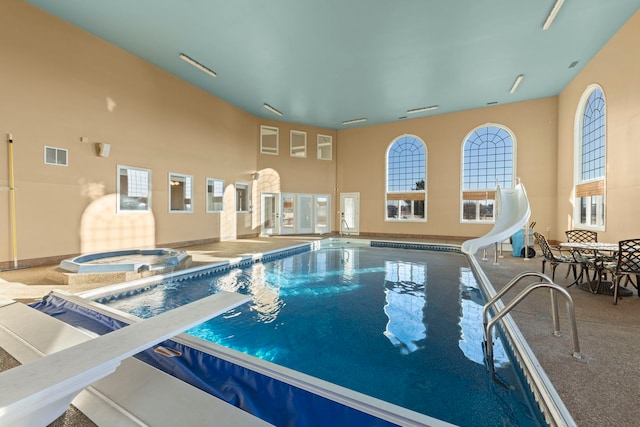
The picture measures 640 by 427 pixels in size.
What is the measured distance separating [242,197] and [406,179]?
6296 mm

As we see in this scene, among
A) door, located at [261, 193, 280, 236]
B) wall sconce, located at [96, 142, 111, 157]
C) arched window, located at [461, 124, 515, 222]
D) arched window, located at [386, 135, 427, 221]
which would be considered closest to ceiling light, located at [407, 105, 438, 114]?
arched window, located at [386, 135, 427, 221]

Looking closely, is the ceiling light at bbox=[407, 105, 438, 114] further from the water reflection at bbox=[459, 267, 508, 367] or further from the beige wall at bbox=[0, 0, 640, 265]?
the water reflection at bbox=[459, 267, 508, 367]

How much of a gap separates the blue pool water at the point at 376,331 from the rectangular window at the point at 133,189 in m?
3.14

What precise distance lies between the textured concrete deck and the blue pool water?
0.27 m

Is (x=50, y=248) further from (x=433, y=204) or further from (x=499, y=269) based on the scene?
(x=433, y=204)

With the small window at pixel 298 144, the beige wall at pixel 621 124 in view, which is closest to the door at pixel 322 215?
the small window at pixel 298 144

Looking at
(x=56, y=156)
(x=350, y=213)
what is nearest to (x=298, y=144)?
(x=350, y=213)

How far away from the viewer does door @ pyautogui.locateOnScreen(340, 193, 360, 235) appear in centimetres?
1208

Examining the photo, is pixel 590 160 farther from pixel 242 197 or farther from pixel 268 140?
pixel 242 197

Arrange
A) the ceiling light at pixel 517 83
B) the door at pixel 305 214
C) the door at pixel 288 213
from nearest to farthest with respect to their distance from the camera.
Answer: the ceiling light at pixel 517 83
the door at pixel 288 213
the door at pixel 305 214

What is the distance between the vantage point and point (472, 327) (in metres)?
3.15

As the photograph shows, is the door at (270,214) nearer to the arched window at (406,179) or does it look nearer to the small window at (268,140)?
the small window at (268,140)

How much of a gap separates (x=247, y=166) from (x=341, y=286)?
6955mm

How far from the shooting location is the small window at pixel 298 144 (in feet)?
37.9
